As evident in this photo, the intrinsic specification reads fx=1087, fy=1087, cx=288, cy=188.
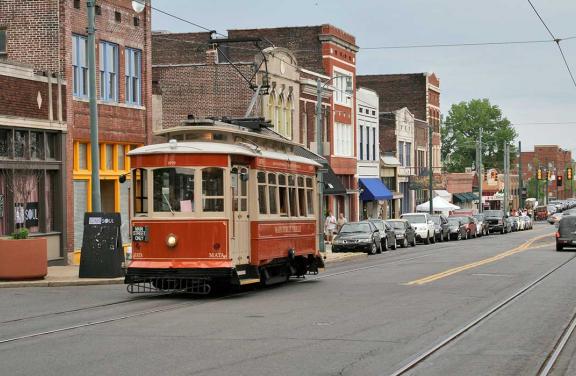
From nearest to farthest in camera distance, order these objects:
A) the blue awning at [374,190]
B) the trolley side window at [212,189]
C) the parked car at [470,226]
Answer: the trolley side window at [212,189]
the parked car at [470,226]
the blue awning at [374,190]

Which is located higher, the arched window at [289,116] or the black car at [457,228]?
the arched window at [289,116]

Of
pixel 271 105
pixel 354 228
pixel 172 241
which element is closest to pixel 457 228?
pixel 271 105

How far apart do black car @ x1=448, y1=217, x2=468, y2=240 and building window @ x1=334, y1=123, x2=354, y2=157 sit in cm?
790

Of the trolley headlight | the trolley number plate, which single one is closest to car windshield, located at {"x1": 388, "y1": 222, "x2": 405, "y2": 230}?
the trolley number plate

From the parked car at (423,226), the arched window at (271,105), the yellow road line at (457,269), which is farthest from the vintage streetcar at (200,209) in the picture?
the parked car at (423,226)

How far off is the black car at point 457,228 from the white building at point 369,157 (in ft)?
22.8

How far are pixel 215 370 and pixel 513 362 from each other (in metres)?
3.58

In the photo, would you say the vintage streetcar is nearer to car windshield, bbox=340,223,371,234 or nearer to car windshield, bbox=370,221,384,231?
car windshield, bbox=340,223,371,234

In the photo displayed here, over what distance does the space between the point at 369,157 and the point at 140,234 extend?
2169 inches

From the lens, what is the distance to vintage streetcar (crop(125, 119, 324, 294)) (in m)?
21.4

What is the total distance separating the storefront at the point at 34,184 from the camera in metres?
31.1

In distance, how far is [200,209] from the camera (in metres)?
21.5

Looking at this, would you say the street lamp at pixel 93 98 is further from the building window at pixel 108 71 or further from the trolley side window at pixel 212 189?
the building window at pixel 108 71

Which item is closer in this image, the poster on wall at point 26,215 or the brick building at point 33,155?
the brick building at point 33,155
